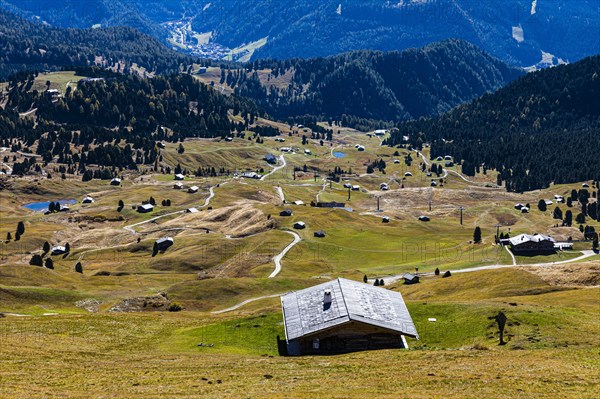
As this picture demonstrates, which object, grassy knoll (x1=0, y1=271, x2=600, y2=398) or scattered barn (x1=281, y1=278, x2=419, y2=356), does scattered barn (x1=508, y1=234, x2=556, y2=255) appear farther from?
scattered barn (x1=281, y1=278, x2=419, y2=356)

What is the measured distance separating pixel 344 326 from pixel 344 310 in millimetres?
2697

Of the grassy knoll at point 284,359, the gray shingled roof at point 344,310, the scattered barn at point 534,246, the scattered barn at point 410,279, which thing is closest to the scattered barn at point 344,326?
the gray shingled roof at point 344,310

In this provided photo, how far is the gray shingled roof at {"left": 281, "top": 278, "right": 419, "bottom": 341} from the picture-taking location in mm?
90562

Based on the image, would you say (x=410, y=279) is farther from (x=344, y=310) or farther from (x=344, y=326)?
(x=344, y=326)

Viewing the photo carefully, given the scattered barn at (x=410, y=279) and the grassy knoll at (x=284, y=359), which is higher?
the grassy knoll at (x=284, y=359)

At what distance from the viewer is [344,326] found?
3546 inches

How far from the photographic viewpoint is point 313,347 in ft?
298

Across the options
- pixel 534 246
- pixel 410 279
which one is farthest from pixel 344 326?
pixel 534 246

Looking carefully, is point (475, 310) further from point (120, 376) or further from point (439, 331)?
point (120, 376)

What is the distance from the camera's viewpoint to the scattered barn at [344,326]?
90.1 m

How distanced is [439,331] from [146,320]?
45.4m

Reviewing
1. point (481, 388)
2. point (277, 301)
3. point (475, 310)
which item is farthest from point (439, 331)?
point (277, 301)

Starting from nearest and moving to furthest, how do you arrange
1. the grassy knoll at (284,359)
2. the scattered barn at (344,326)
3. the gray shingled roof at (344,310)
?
the grassy knoll at (284,359) < the scattered barn at (344,326) < the gray shingled roof at (344,310)

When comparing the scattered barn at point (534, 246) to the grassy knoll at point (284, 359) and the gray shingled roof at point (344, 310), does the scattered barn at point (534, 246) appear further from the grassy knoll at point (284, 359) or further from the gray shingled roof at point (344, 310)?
the gray shingled roof at point (344, 310)
